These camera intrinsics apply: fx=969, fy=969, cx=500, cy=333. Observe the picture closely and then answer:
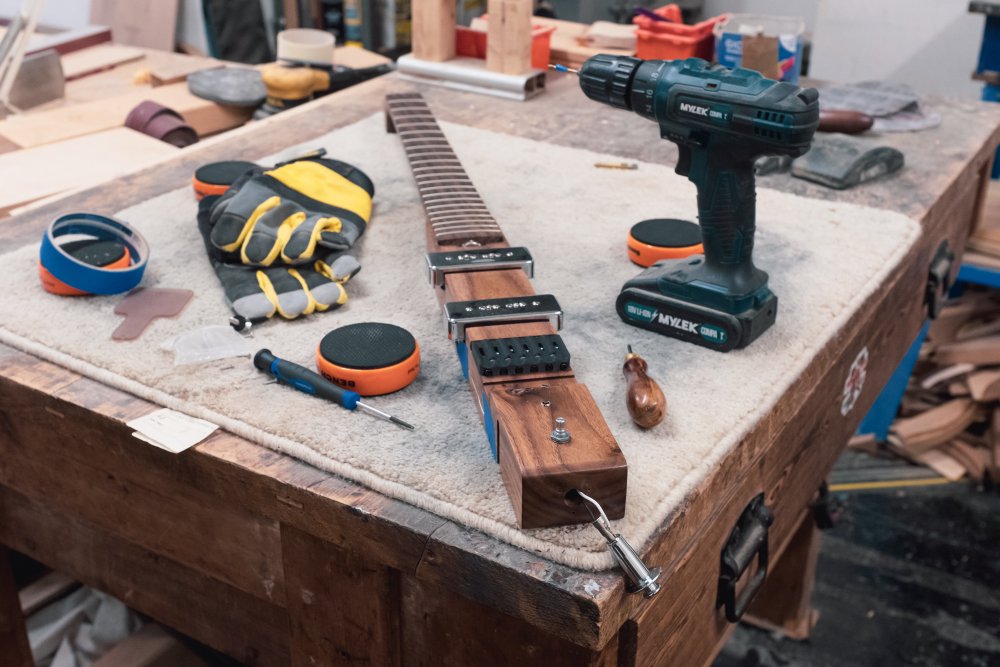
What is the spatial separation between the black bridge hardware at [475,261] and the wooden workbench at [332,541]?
0.26m

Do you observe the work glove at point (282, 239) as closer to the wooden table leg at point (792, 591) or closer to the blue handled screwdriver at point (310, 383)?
the blue handled screwdriver at point (310, 383)

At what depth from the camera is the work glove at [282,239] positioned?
38.4 inches

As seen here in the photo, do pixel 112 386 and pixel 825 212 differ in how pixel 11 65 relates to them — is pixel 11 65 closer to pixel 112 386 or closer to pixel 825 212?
pixel 112 386

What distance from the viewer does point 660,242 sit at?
3.55ft

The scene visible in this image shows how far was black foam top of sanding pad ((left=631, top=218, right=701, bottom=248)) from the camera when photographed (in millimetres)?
1083

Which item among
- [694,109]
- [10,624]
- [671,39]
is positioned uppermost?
[694,109]

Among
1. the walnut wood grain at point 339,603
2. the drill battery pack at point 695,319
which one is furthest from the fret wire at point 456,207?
the walnut wood grain at point 339,603

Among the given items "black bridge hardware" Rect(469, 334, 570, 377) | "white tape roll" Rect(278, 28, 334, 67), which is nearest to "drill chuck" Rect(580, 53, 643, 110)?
"black bridge hardware" Rect(469, 334, 570, 377)

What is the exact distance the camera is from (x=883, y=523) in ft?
6.71

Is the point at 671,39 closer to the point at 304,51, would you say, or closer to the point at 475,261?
the point at 304,51

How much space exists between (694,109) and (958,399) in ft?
5.30

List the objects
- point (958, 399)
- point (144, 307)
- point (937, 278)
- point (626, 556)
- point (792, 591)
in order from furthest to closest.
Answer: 1. point (958, 399)
2. point (792, 591)
3. point (937, 278)
4. point (144, 307)
5. point (626, 556)

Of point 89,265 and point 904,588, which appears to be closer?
point 89,265

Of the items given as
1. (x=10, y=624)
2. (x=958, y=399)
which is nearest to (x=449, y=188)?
(x=10, y=624)
